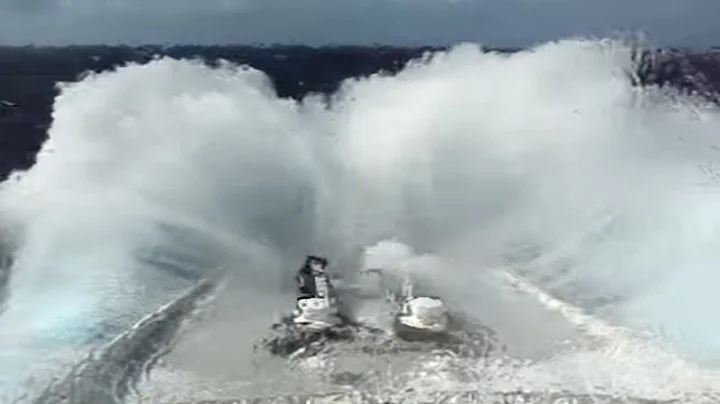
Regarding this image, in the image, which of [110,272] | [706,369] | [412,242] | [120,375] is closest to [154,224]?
[110,272]

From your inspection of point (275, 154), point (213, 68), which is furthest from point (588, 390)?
point (213, 68)

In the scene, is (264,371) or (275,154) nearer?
(264,371)

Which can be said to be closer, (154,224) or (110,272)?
(110,272)

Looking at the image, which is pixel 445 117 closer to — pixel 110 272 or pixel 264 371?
pixel 110 272

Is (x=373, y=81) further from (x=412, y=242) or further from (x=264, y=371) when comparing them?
(x=264, y=371)

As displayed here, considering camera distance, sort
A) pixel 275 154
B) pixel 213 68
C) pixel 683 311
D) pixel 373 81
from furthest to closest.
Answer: pixel 373 81
pixel 213 68
pixel 275 154
pixel 683 311

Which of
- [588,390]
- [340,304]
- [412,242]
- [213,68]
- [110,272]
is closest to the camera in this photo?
[588,390]

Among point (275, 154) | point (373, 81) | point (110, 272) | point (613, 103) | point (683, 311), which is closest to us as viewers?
point (683, 311)

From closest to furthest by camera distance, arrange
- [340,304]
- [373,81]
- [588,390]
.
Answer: [588,390] → [340,304] → [373,81]
